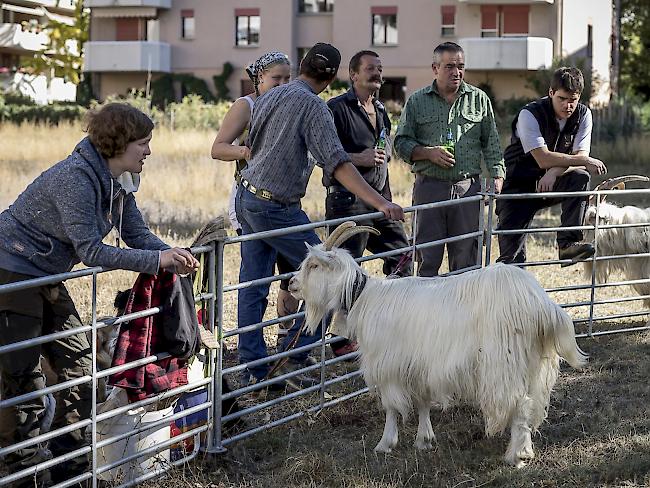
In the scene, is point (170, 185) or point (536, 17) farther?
point (536, 17)

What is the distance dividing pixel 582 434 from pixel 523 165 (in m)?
3.05

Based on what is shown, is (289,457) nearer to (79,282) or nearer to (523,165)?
(523,165)

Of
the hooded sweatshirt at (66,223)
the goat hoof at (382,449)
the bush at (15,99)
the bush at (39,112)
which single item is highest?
the bush at (15,99)

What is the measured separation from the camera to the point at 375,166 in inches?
285

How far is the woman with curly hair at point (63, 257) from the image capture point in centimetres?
434

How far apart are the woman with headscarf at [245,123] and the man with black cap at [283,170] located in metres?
0.50

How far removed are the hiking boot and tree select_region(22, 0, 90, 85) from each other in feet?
134

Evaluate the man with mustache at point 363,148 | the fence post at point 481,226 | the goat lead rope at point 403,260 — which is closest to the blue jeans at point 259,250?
the goat lead rope at point 403,260

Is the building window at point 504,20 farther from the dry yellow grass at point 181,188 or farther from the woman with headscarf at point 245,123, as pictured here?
the woman with headscarf at point 245,123

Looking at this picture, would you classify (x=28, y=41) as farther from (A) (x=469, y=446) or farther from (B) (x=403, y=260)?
(A) (x=469, y=446)

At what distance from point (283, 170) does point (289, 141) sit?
19cm

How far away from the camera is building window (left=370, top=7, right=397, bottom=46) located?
3975cm

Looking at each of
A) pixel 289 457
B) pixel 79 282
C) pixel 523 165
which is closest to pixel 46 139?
pixel 79 282

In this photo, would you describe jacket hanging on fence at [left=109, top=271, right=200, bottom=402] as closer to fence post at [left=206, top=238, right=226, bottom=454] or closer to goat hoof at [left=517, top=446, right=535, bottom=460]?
fence post at [left=206, top=238, right=226, bottom=454]
